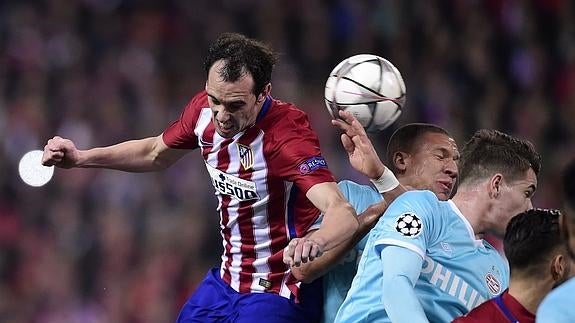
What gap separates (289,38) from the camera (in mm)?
10281

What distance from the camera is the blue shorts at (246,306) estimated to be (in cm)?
457

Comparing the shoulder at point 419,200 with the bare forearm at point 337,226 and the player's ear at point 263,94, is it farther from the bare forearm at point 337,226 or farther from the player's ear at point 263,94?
the player's ear at point 263,94

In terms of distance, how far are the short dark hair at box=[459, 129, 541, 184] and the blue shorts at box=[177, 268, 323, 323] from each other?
83 cm

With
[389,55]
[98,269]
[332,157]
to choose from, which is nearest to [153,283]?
[98,269]

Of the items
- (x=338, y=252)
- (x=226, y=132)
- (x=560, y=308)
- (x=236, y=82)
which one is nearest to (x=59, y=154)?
(x=226, y=132)

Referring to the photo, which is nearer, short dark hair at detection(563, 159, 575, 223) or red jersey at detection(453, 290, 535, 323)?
short dark hair at detection(563, 159, 575, 223)

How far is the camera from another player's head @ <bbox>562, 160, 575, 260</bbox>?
9.38 ft

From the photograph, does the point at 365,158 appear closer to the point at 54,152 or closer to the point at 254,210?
the point at 254,210

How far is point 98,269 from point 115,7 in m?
2.86

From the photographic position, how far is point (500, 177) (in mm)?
4195

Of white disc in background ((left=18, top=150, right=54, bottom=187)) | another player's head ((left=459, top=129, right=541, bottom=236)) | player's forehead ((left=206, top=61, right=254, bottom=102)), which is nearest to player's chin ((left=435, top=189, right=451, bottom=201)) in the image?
another player's head ((left=459, top=129, right=541, bottom=236))

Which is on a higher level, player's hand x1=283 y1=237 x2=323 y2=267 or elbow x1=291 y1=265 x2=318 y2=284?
player's hand x1=283 y1=237 x2=323 y2=267

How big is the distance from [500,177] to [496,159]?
0.24ft

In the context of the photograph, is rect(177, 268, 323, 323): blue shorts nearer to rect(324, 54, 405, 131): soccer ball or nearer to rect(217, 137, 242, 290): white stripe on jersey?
rect(217, 137, 242, 290): white stripe on jersey
